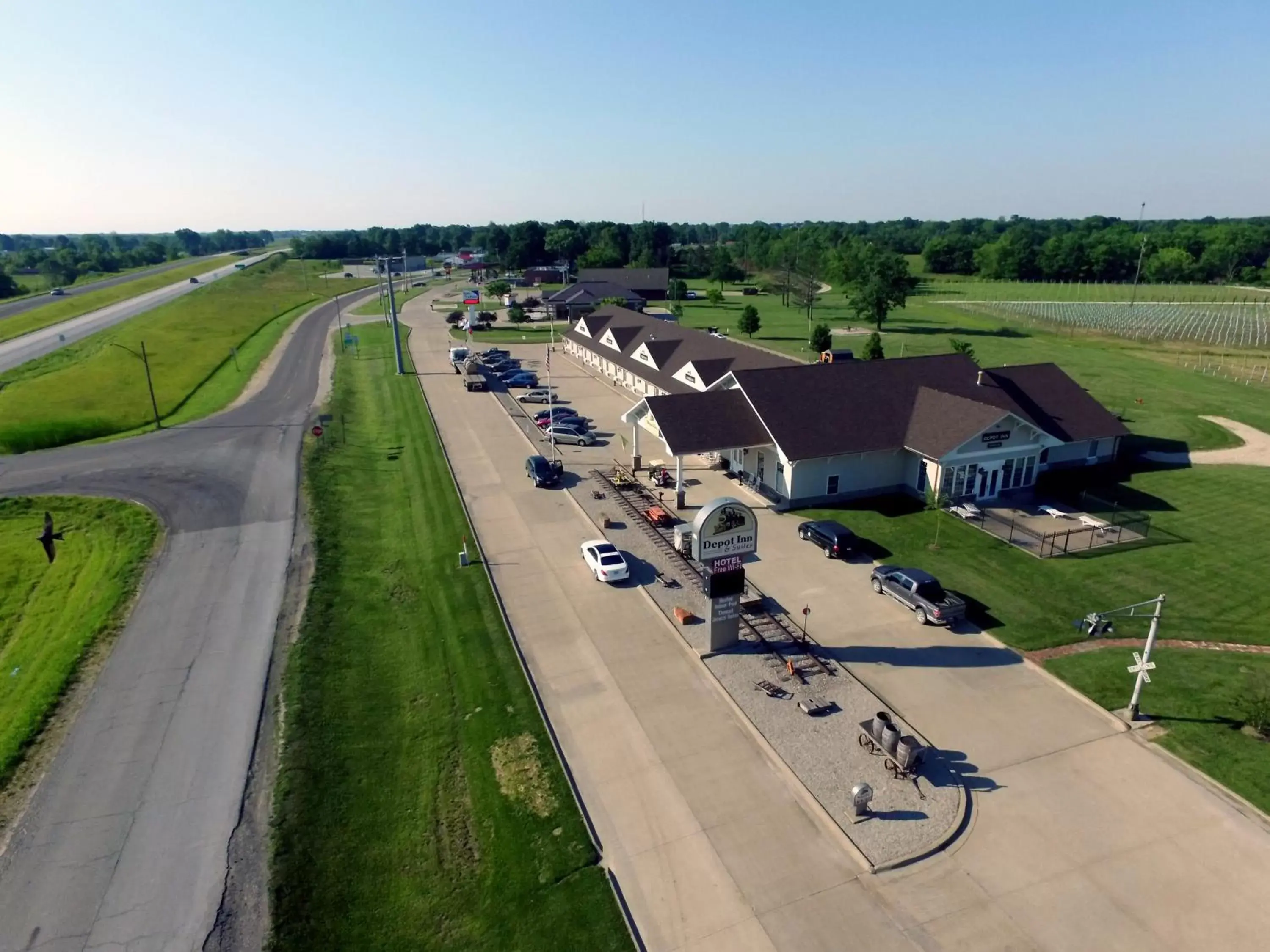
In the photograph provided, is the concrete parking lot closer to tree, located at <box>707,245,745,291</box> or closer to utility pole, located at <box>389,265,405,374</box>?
utility pole, located at <box>389,265,405,374</box>

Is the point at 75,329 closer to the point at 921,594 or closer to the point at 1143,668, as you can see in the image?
the point at 921,594

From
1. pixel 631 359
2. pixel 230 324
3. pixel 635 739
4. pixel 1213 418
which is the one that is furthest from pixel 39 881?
pixel 230 324

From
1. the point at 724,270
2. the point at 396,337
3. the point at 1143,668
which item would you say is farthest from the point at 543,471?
the point at 724,270

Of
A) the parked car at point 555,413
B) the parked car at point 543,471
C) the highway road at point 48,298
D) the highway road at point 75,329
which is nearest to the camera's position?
the parked car at point 543,471

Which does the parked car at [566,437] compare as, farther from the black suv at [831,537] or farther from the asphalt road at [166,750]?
the black suv at [831,537]

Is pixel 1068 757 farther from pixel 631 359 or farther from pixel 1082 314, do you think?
pixel 1082 314

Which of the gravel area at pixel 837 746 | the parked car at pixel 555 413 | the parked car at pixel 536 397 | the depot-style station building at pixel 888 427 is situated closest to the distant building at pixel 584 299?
the parked car at pixel 536 397

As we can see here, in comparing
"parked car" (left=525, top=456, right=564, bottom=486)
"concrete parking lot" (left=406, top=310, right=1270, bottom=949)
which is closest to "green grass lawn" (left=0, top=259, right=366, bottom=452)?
"parked car" (left=525, top=456, right=564, bottom=486)
